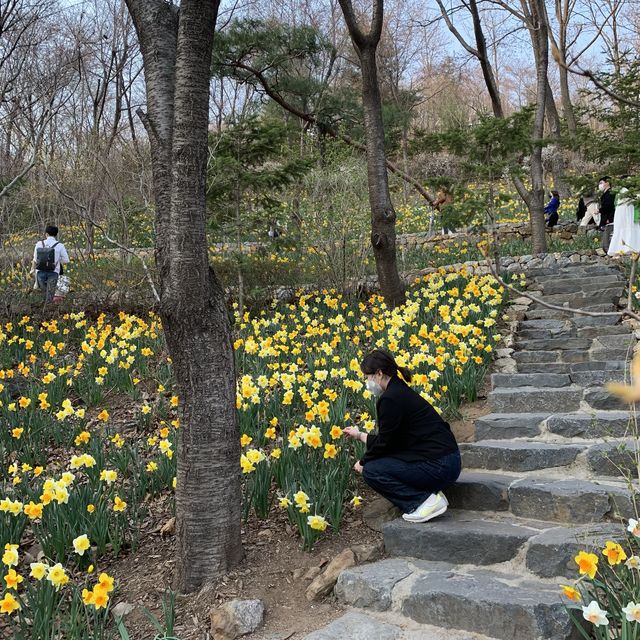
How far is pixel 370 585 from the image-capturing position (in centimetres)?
309

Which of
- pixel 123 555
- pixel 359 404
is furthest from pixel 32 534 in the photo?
pixel 359 404

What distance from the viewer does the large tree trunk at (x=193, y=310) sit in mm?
3135

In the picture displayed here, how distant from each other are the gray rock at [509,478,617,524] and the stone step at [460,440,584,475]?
342mm

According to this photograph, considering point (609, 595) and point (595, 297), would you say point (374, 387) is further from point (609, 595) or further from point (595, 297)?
point (595, 297)

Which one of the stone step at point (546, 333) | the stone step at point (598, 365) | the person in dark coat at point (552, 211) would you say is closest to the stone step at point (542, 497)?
the stone step at point (598, 365)

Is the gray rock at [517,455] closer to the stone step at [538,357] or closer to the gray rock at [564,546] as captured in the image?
the gray rock at [564,546]

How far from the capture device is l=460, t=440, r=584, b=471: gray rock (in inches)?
156

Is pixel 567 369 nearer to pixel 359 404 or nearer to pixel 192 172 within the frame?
pixel 359 404

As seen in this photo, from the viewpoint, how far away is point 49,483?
3379 millimetres

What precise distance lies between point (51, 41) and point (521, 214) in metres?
11.4

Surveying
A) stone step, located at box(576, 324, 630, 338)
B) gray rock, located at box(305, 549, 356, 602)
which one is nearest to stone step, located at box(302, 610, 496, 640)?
gray rock, located at box(305, 549, 356, 602)

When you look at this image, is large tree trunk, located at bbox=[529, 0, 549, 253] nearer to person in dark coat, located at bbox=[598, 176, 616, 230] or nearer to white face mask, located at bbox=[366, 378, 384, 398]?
person in dark coat, located at bbox=[598, 176, 616, 230]

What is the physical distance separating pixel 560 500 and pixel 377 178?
515cm

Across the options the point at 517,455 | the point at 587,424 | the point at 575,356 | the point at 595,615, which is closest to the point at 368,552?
the point at 517,455
